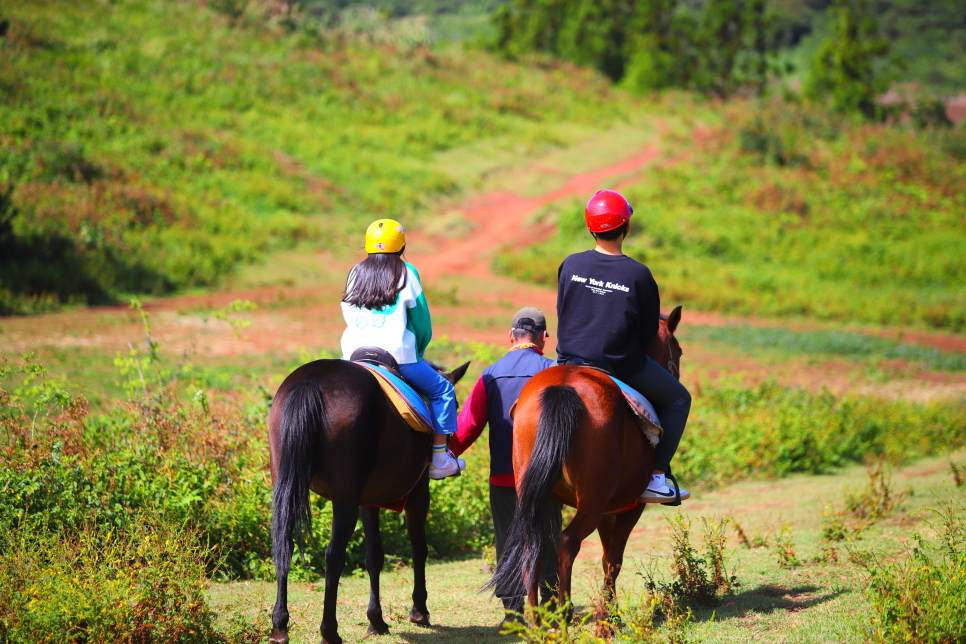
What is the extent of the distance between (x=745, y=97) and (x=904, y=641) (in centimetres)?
5011

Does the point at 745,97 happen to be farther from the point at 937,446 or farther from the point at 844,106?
the point at 937,446

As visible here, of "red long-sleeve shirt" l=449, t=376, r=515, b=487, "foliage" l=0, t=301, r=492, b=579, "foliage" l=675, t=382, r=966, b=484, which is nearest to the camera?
"red long-sleeve shirt" l=449, t=376, r=515, b=487

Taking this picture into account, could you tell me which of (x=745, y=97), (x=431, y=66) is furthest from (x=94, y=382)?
(x=745, y=97)

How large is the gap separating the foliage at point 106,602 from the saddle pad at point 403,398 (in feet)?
4.30

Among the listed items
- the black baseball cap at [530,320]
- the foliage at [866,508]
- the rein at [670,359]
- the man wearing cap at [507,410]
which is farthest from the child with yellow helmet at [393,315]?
the foliage at [866,508]

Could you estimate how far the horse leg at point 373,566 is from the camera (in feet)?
15.7

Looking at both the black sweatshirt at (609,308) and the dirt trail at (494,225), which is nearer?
the black sweatshirt at (609,308)

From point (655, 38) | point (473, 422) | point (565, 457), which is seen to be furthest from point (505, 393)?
point (655, 38)

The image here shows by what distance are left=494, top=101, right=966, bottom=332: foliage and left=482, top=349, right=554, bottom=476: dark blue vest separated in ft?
54.8

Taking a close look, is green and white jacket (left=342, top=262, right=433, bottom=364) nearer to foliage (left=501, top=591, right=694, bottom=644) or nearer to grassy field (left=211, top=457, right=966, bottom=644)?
grassy field (left=211, top=457, right=966, bottom=644)

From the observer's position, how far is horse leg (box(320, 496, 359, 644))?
4.33m

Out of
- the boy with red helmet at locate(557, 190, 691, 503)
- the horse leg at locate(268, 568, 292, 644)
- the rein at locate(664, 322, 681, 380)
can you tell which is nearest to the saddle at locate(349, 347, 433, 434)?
the boy with red helmet at locate(557, 190, 691, 503)

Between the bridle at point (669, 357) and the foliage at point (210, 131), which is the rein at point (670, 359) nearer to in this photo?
the bridle at point (669, 357)

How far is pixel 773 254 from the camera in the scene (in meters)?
25.4
